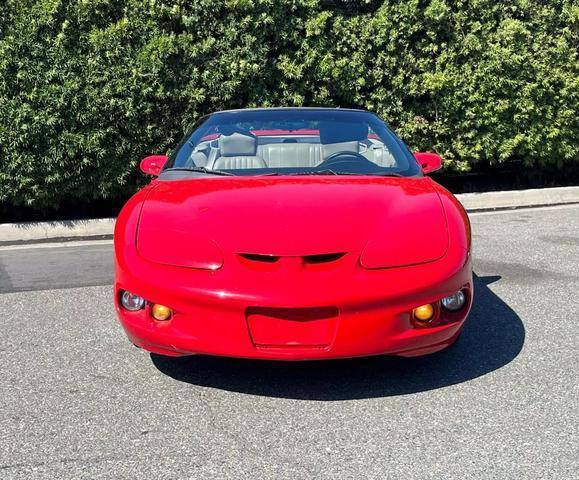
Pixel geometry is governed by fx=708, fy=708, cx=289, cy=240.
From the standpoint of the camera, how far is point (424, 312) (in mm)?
3191

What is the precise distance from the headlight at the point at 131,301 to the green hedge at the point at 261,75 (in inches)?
191

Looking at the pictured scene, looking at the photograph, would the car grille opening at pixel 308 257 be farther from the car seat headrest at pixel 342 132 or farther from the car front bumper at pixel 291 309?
the car seat headrest at pixel 342 132

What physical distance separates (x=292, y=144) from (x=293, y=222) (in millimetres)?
1531

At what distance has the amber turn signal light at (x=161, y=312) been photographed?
3.17m

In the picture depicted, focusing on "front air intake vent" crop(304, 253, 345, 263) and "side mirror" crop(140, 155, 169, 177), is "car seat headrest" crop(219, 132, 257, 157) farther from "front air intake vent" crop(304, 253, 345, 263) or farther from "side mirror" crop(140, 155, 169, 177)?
"front air intake vent" crop(304, 253, 345, 263)

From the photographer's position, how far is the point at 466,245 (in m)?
3.47

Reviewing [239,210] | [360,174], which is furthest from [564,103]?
[239,210]

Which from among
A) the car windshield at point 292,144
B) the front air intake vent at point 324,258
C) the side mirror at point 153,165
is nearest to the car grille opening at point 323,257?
the front air intake vent at point 324,258

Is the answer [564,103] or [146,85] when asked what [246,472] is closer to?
[146,85]

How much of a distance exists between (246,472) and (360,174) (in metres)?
2.03

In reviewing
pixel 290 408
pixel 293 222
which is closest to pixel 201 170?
pixel 293 222

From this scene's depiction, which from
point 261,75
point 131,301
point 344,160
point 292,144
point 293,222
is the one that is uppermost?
point 293,222

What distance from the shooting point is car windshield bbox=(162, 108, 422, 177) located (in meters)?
4.35

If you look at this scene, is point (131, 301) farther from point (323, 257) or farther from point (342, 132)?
point (342, 132)
